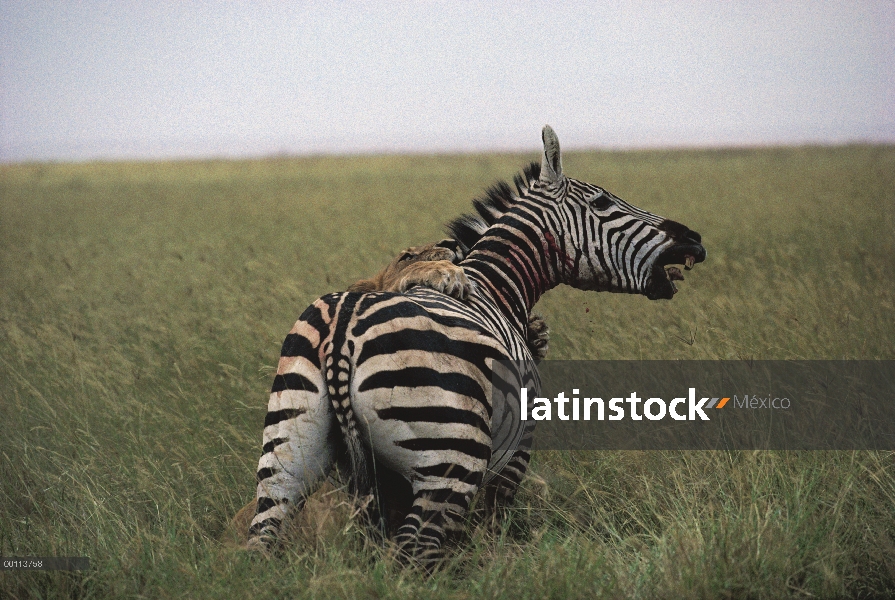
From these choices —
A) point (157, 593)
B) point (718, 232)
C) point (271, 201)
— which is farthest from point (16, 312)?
point (271, 201)

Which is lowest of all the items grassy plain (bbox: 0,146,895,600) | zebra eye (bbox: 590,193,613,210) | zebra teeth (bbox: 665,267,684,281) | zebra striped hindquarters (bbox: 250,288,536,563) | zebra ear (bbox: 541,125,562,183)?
grassy plain (bbox: 0,146,895,600)

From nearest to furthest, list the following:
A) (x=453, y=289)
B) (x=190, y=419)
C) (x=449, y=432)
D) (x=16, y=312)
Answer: (x=449, y=432) < (x=453, y=289) < (x=190, y=419) < (x=16, y=312)

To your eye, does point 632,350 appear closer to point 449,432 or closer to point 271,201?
point 449,432

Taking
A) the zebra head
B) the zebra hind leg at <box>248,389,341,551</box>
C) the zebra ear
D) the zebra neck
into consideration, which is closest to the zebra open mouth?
the zebra head

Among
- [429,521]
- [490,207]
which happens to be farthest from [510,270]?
[429,521]

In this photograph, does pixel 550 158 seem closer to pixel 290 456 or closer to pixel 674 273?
pixel 674 273

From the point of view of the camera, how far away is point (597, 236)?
14.9 feet

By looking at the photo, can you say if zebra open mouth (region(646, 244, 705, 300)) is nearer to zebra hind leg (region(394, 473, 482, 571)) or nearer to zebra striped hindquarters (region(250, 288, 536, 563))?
zebra striped hindquarters (region(250, 288, 536, 563))

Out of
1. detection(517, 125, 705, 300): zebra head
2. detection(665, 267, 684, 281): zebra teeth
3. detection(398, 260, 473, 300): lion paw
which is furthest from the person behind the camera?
detection(665, 267, 684, 281): zebra teeth

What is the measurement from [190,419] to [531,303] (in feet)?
8.32

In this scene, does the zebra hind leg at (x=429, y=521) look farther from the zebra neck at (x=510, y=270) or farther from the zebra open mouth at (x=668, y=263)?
the zebra open mouth at (x=668, y=263)

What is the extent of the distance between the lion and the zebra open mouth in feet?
2.11

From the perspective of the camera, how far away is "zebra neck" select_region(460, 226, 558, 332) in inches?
171

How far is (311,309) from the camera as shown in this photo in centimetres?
348
